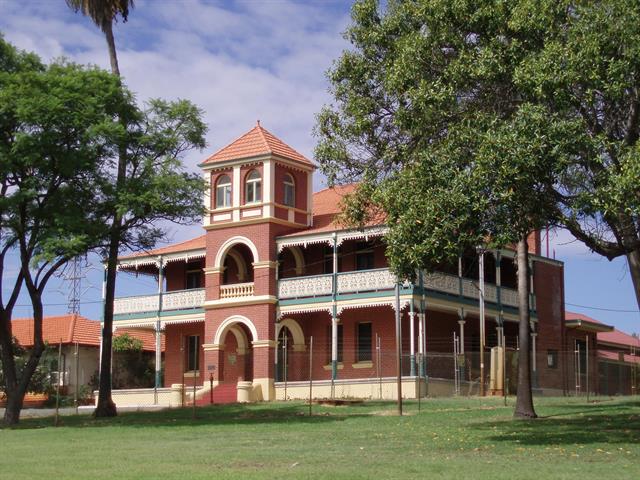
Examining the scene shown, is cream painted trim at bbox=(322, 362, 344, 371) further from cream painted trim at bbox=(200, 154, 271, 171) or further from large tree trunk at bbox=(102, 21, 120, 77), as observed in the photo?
large tree trunk at bbox=(102, 21, 120, 77)

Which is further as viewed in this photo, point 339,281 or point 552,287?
point 552,287

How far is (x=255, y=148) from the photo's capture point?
41438 millimetres

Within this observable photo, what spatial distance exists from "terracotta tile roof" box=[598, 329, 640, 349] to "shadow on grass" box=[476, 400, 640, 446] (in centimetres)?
3154

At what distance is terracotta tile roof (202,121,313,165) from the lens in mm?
41188

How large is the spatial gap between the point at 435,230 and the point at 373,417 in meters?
10.9

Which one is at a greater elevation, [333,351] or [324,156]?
[324,156]

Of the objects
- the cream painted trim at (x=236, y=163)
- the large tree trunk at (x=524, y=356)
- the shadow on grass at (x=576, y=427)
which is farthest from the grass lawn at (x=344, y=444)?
the cream painted trim at (x=236, y=163)

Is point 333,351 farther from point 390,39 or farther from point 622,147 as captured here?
point 622,147

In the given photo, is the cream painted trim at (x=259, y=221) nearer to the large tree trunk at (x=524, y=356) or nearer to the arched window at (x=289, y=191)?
the arched window at (x=289, y=191)

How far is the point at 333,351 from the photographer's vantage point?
39844mm

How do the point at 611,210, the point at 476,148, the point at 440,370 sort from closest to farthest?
the point at 611,210 → the point at 476,148 → the point at 440,370

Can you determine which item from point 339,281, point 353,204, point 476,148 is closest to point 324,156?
point 353,204

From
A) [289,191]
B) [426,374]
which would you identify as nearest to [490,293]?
[426,374]

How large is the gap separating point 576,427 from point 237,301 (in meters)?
21.4
